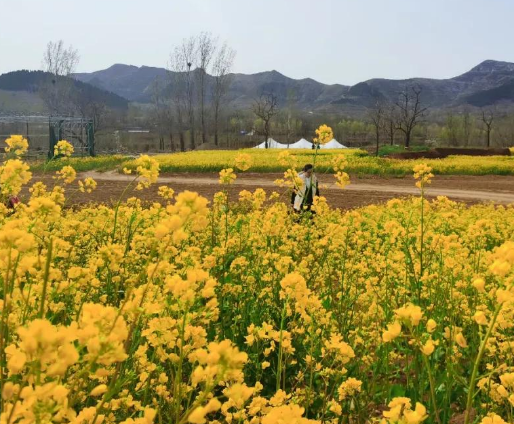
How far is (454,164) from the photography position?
987 inches

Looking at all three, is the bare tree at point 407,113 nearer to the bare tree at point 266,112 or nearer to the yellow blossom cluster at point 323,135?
the bare tree at point 266,112

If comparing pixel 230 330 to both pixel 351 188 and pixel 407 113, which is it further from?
pixel 407 113

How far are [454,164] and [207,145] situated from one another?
26.8 meters

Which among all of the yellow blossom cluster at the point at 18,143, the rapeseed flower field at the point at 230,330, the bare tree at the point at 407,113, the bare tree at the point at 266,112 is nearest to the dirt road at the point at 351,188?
the rapeseed flower field at the point at 230,330

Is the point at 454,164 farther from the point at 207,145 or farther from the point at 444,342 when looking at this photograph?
the point at 207,145

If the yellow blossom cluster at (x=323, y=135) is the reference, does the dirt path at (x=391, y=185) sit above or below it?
below

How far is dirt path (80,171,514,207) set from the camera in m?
16.7

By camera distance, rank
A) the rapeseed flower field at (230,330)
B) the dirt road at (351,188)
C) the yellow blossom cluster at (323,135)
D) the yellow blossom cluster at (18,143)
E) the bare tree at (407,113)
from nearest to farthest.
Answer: the rapeseed flower field at (230,330)
the yellow blossom cluster at (18,143)
the yellow blossom cluster at (323,135)
the dirt road at (351,188)
the bare tree at (407,113)

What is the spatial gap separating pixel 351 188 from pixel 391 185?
1.98 metres

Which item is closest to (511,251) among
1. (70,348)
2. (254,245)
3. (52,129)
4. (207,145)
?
(70,348)

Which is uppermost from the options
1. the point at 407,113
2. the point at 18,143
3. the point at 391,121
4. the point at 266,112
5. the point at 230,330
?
the point at 266,112

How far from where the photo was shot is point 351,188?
60.8 feet

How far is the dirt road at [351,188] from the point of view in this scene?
15.7 meters

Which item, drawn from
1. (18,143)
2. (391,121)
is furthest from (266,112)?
(18,143)
